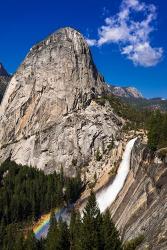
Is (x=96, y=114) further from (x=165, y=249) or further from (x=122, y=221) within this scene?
(x=165, y=249)

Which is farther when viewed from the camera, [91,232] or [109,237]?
[91,232]

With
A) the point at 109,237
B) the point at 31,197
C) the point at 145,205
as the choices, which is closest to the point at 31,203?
the point at 31,197

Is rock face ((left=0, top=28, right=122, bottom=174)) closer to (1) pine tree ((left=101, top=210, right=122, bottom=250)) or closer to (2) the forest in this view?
(2) the forest

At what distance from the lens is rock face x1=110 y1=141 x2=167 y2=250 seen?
180 ft

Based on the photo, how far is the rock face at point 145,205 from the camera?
5475cm

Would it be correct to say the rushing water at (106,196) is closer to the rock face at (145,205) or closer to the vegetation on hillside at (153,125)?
the rock face at (145,205)

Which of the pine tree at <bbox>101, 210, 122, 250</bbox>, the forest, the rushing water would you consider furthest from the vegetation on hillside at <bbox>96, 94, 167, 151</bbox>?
the pine tree at <bbox>101, 210, 122, 250</bbox>

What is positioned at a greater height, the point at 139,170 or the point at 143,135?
the point at 143,135

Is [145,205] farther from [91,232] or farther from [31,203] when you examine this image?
[31,203]

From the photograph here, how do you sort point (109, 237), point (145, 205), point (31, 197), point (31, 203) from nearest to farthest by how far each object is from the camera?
point (109, 237), point (145, 205), point (31, 203), point (31, 197)

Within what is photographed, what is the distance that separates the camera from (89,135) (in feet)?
569

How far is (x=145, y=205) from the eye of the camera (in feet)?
253

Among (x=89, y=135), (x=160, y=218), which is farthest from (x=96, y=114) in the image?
(x=160, y=218)

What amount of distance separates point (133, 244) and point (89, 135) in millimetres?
116527
